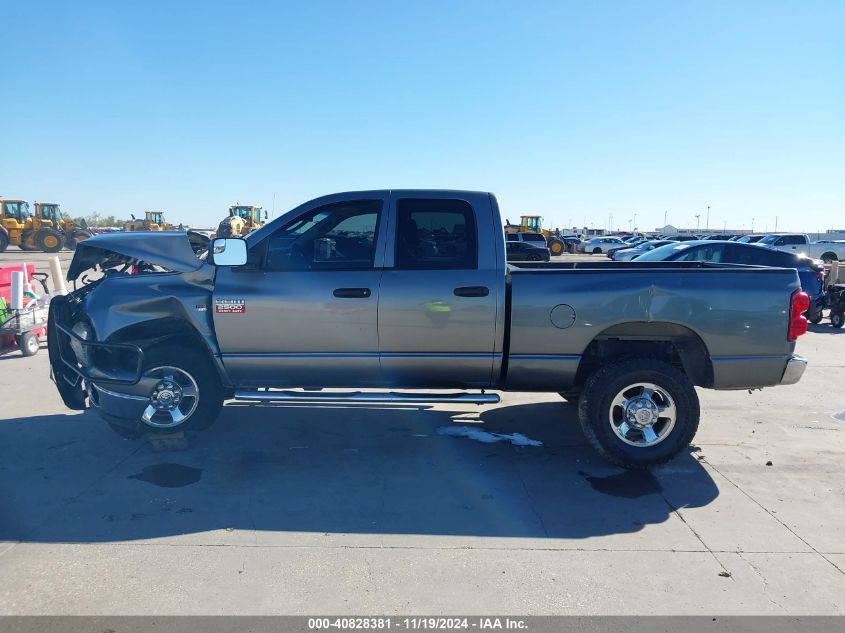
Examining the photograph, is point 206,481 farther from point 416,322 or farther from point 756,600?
point 756,600

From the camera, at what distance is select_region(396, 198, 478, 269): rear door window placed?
4.85m

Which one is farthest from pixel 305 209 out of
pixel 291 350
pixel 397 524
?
pixel 397 524

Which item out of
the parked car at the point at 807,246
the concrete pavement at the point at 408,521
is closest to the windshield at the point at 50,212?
the concrete pavement at the point at 408,521

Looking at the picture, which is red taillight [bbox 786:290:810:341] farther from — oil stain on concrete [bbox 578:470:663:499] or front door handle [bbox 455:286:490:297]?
front door handle [bbox 455:286:490:297]

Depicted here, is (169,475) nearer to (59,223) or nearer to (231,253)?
(231,253)

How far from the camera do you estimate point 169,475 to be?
184 inches

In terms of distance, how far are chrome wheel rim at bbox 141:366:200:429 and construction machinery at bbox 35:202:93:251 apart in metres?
31.5

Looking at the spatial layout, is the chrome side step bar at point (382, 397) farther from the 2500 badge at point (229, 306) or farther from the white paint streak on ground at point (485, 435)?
the white paint streak on ground at point (485, 435)

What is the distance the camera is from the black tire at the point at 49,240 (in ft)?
103

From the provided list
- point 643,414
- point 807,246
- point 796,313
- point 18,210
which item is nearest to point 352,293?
point 643,414

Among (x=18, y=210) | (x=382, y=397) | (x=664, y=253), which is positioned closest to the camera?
(x=382, y=397)

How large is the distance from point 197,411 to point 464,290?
94.9 inches

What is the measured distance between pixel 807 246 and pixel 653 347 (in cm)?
3511

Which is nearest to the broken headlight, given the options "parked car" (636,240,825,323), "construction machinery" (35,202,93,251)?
"parked car" (636,240,825,323)
